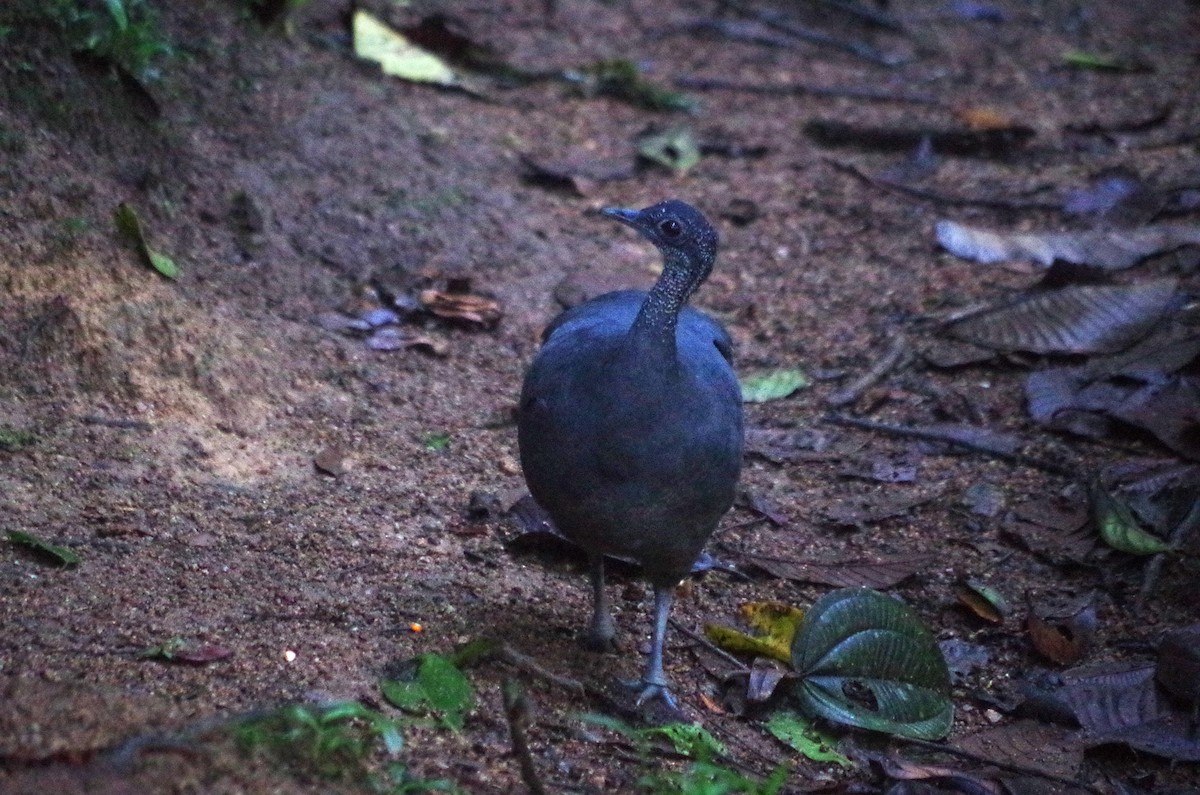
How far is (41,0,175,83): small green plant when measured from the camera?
5.49m

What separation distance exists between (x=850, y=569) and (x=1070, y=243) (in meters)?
2.66

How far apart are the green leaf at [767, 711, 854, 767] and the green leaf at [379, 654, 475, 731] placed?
91 cm

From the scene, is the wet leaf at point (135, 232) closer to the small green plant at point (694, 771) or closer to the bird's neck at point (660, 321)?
the bird's neck at point (660, 321)

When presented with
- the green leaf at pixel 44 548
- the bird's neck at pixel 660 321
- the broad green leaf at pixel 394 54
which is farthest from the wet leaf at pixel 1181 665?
the broad green leaf at pixel 394 54

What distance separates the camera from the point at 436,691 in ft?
11.7

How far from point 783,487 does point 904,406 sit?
0.80 m

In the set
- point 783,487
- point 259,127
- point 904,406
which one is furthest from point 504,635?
point 259,127

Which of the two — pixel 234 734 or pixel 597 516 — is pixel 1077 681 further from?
pixel 234 734

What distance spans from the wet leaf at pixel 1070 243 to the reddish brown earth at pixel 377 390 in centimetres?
14

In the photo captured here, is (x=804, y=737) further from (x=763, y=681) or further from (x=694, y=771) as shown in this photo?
(x=694, y=771)

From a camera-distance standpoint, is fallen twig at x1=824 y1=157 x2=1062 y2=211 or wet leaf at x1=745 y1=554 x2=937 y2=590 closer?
wet leaf at x1=745 y1=554 x2=937 y2=590

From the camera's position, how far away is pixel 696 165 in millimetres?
8008

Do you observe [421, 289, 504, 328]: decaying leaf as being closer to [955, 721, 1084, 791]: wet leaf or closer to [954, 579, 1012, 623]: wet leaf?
[954, 579, 1012, 623]: wet leaf

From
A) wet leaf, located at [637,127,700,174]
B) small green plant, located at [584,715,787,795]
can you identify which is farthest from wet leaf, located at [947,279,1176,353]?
small green plant, located at [584,715,787,795]
